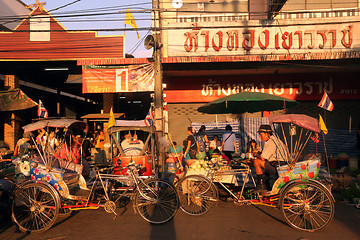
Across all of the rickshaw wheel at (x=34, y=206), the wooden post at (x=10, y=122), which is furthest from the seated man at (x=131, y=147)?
the wooden post at (x=10, y=122)

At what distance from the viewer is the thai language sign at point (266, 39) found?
40.2 feet

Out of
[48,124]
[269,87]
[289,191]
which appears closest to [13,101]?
[48,124]

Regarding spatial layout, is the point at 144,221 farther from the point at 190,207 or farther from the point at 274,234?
the point at 274,234

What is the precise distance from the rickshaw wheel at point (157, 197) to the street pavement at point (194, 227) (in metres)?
0.22

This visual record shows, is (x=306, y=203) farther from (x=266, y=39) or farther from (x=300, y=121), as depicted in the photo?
(x=266, y=39)

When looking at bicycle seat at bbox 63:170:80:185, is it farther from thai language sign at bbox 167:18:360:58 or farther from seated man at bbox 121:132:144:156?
thai language sign at bbox 167:18:360:58

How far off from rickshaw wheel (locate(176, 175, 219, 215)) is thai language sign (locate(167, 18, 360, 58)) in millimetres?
7961

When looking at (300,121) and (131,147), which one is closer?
(300,121)

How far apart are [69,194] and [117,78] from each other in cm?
795

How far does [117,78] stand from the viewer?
12703 mm

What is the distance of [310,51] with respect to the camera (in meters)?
12.4

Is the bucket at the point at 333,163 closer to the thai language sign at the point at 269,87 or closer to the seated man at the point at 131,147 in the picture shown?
the thai language sign at the point at 269,87

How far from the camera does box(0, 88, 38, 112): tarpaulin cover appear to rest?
13.4 m

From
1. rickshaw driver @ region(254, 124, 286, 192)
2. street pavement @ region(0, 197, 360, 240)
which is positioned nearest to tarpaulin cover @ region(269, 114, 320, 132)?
rickshaw driver @ region(254, 124, 286, 192)
